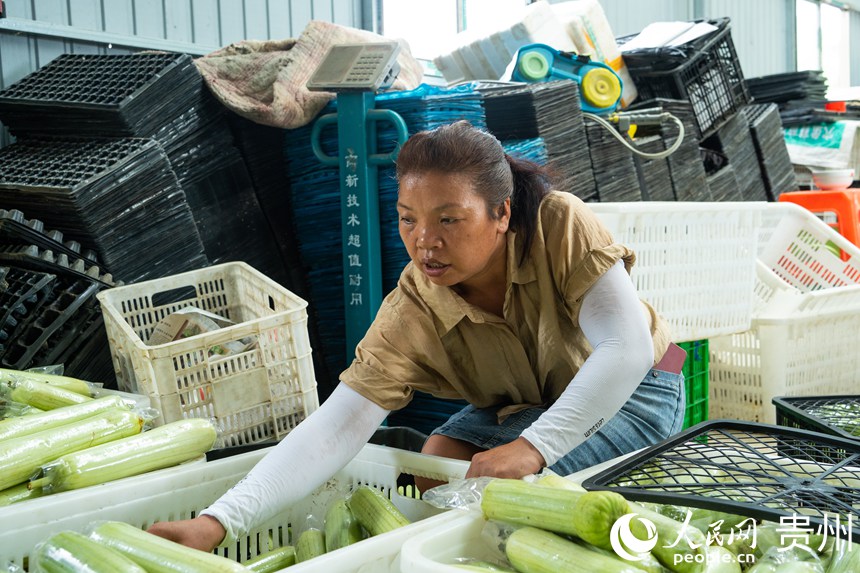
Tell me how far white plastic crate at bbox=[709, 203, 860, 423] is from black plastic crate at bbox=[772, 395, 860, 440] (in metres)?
0.82

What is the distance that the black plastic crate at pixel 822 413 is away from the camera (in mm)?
1972

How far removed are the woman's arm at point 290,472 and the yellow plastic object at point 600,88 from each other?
2.61 metres

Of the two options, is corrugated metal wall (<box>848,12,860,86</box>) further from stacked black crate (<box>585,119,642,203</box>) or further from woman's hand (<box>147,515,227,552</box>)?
woman's hand (<box>147,515,227,552</box>)

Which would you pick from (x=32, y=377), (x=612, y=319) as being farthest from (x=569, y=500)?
(x=32, y=377)

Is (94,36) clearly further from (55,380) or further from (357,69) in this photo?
(55,380)

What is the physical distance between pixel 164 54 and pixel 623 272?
7.34 ft

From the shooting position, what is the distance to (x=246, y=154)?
141 inches

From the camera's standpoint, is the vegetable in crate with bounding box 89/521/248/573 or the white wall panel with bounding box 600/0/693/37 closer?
the vegetable in crate with bounding box 89/521/248/573

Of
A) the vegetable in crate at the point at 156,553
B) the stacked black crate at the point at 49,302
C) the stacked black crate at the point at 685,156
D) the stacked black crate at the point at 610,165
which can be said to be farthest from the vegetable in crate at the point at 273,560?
the stacked black crate at the point at 685,156

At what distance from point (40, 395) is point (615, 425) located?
1.49 metres

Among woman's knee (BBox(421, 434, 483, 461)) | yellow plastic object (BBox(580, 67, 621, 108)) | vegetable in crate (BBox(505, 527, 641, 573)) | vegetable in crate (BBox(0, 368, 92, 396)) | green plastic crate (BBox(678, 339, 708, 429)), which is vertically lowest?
green plastic crate (BBox(678, 339, 708, 429))

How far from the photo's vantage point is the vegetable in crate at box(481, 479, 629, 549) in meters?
1.17

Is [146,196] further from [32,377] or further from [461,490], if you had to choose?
[461,490]

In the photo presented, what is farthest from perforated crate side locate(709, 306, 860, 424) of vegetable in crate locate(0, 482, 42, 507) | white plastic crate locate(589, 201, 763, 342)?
vegetable in crate locate(0, 482, 42, 507)
